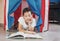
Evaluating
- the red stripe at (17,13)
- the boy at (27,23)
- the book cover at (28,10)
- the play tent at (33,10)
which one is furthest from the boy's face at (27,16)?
the red stripe at (17,13)

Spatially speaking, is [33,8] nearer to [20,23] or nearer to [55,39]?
[20,23]

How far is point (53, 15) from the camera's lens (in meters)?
5.68

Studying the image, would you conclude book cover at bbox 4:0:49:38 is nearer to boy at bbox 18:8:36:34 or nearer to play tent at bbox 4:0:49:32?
play tent at bbox 4:0:49:32

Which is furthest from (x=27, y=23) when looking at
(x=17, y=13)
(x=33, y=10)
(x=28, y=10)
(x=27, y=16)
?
(x=17, y=13)

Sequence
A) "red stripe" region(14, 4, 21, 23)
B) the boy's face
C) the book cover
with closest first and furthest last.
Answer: the boy's face
the book cover
"red stripe" region(14, 4, 21, 23)

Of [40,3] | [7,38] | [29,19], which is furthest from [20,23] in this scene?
[40,3]

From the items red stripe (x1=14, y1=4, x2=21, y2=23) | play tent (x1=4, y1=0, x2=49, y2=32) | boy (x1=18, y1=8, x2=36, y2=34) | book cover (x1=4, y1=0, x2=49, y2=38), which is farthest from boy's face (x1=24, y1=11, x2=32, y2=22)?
red stripe (x1=14, y1=4, x2=21, y2=23)

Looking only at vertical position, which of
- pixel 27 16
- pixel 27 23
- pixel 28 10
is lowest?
pixel 27 23

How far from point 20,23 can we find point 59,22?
212 centimetres

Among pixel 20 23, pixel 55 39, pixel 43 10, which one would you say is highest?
pixel 43 10

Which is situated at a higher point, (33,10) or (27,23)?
(33,10)

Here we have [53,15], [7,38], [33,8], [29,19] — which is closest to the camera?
[7,38]

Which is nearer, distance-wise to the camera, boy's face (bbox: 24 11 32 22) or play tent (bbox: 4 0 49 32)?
boy's face (bbox: 24 11 32 22)

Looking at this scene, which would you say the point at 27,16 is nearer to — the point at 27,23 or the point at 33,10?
the point at 27,23
